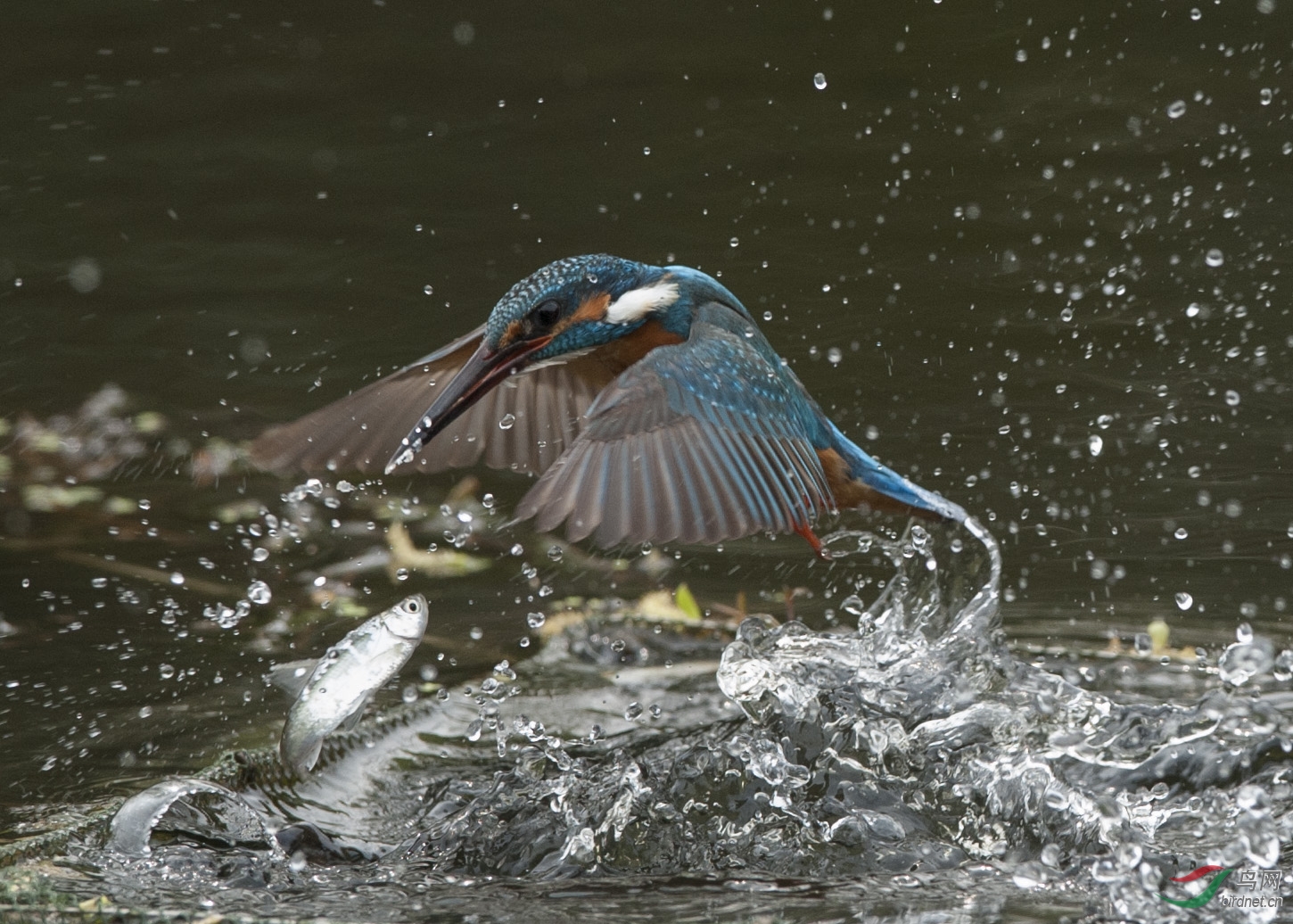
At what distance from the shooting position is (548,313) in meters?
3.02

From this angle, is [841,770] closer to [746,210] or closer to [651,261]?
[651,261]

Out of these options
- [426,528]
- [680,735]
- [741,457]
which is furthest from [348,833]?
[426,528]

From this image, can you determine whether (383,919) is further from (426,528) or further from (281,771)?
(426,528)

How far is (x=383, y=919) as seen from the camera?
2.09 meters

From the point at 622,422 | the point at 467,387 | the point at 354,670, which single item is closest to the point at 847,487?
the point at 622,422

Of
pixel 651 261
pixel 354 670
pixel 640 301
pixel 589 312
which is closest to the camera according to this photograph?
pixel 354 670

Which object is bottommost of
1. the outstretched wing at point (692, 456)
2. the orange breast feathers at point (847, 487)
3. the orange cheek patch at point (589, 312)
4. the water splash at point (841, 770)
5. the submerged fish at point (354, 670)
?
the water splash at point (841, 770)

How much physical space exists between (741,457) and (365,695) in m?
0.81

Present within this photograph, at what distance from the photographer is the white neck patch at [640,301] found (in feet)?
10.4

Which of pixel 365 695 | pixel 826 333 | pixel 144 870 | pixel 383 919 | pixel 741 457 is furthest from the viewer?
pixel 826 333

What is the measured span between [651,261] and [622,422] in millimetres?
2478

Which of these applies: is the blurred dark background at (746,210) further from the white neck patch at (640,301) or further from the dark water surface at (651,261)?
the white neck patch at (640,301)

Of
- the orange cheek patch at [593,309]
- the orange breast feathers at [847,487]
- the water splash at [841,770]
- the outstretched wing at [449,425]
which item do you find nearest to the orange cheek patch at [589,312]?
the orange cheek patch at [593,309]

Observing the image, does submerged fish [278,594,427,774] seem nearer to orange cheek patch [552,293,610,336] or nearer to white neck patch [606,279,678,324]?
orange cheek patch [552,293,610,336]
